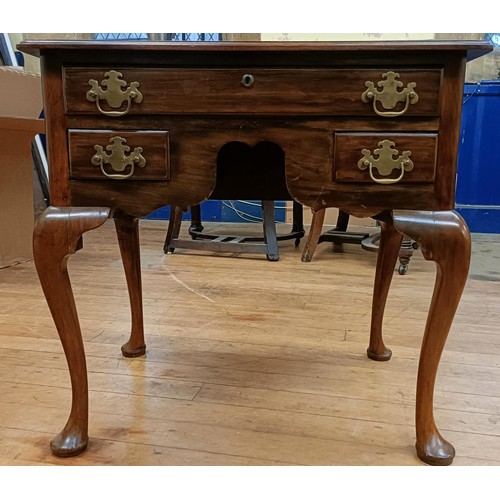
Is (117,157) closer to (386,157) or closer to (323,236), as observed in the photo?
(386,157)

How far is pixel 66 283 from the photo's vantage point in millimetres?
1045

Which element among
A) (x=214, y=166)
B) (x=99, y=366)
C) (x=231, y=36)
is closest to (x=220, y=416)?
(x=99, y=366)

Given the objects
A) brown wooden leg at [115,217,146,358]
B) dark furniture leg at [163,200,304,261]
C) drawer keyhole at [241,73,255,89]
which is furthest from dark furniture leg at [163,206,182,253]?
drawer keyhole at [241,73,255,89]

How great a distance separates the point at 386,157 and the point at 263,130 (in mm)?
235

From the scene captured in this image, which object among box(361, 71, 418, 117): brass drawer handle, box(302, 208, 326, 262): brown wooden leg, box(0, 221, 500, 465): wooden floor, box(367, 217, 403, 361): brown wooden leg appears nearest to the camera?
box(361, 71, 418, 117): brass drawer handle

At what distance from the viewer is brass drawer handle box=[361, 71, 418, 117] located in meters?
0.96

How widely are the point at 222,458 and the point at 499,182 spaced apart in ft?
10.1

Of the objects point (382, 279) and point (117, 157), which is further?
point (382, 279)

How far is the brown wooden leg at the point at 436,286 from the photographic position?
3.25ft

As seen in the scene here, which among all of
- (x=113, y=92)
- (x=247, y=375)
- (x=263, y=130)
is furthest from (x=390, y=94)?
(x=247, y=375)

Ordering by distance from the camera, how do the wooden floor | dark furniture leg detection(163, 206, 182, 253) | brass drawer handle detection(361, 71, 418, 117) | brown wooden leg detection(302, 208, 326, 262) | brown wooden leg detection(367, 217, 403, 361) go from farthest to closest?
dark furniture leg detection(163, 206, 182, 253) < brown wooden leg detection(302, 208, 326, 262) < brown wooden leg detection(367, 217, 403, 361) < the wooden floor < brass drawer handle detection(361, 71, 418, 117)

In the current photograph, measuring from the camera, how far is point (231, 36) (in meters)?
3.49

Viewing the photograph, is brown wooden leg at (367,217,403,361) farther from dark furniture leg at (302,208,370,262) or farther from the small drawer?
dark furniture leg at (302,208,370,262)

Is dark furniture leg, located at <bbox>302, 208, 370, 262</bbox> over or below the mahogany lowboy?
below
